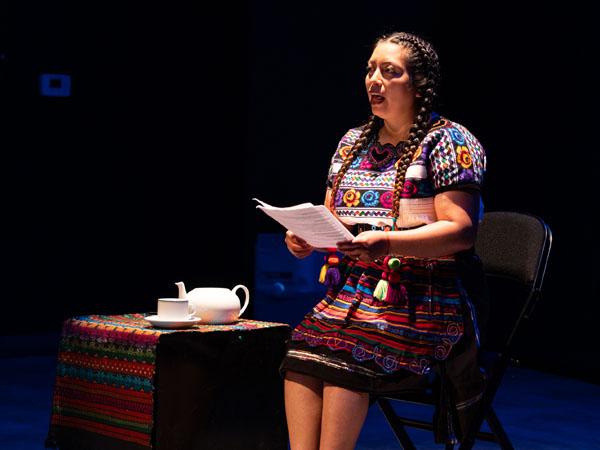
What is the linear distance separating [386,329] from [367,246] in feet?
0.64

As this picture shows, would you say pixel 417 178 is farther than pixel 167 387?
No

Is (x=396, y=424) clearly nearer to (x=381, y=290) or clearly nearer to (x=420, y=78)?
(x=381, y=290)

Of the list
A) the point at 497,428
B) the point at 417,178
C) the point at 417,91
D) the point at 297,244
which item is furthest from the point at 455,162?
the point at 497,428

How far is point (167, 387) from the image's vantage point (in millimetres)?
2420

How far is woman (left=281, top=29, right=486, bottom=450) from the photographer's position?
1922mm

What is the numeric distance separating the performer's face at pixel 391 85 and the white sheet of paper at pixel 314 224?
37cm

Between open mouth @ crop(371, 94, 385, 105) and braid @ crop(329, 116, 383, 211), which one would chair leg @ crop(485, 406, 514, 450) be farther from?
open mouth @ crop(371, 94, 385, 105)

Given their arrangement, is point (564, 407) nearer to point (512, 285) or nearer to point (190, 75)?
point (512, 285)

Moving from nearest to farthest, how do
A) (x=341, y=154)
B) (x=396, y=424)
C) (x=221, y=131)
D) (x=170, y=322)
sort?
(x=341, y=154)
(x=396, y=424)
(x=170, y=322)
(x=221, y=131)

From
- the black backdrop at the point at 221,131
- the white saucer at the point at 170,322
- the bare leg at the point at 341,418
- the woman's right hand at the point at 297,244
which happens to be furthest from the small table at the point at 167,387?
the black backdrop at the point at 221,131

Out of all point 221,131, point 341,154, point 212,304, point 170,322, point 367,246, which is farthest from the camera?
point 221,131

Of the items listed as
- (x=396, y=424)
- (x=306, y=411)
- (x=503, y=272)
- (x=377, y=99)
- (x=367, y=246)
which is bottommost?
(x=396, y=424)

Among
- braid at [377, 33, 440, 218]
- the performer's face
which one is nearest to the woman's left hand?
braid at [377, 33, 440, 218]

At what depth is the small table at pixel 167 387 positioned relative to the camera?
7.91 ft
